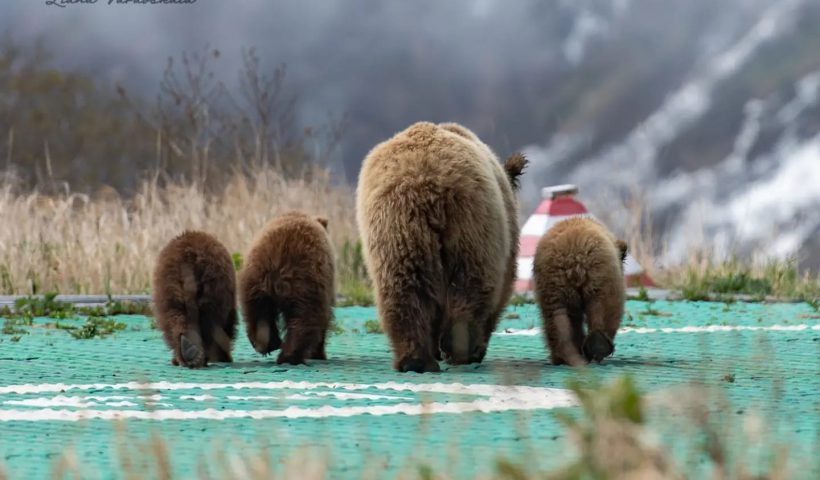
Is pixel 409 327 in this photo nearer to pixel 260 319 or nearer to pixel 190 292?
pixel 260 319

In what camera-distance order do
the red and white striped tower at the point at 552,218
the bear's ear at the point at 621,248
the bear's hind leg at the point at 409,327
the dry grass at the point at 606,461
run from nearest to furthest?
the dry grass at the point at 606,461
the bear's hind leg at the point at 409,327
the bear's ear at the point at 621,248
the red and white striped tower at the point at 552,218

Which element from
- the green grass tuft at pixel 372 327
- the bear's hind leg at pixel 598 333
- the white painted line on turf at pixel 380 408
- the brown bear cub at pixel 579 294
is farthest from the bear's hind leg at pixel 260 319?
the green grass tuft at pixel 372 327

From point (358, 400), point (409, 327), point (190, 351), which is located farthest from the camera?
point (190, 351)

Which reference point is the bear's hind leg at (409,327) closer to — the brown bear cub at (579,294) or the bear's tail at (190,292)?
the brown bear cub at (579,294)

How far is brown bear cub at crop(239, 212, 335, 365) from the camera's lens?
822 cm

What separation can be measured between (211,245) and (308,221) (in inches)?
23.5

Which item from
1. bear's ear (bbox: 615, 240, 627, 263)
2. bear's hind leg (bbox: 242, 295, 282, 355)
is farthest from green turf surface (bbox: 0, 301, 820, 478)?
bear's ear (bbox: 615, 240, 627, 263)

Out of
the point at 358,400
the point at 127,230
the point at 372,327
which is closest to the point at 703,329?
the point at 372,327

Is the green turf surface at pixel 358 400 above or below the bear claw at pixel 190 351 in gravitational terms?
below

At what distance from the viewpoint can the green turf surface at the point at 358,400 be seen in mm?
4945

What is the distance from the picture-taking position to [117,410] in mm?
6305

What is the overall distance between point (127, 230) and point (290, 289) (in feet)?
33.6

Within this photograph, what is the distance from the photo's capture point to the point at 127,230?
59.2 feet

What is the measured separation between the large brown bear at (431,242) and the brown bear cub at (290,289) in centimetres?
50
